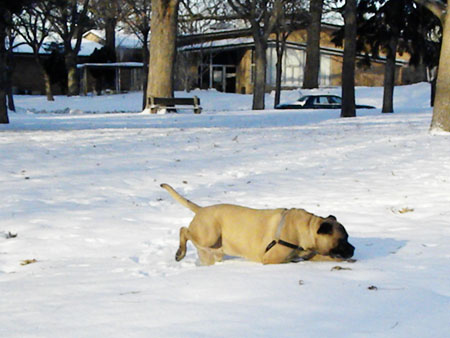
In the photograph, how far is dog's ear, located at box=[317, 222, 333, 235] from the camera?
4.41 m

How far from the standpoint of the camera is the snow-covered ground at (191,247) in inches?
128

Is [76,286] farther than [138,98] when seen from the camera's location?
No

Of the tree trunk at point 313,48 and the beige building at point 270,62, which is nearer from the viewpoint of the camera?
the tree trunk at point 313,48

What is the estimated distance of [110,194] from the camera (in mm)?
7590

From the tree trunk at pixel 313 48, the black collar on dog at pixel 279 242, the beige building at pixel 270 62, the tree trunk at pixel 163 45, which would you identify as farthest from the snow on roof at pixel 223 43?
the black collar on dog at pixel 279 242

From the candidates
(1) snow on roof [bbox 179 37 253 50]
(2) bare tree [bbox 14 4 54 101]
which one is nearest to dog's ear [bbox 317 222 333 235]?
(2) bare tree [bbox 14 4 54 101]

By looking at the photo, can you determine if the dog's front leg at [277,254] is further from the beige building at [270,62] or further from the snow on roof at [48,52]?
the snow on roof at [48,52]

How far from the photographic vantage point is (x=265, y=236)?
4586 mm

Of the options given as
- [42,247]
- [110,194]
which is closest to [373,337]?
[42,247]

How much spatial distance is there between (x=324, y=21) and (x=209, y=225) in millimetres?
43999

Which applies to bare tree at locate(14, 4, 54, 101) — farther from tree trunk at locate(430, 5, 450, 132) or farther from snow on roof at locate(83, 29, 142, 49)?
tree trunk at locate(430, 5, 450, 132)

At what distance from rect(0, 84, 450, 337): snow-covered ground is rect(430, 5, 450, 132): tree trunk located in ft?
1.30

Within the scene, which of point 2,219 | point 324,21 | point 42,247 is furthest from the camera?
point 324,21

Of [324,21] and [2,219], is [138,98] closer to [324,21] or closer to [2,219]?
[324,21]
